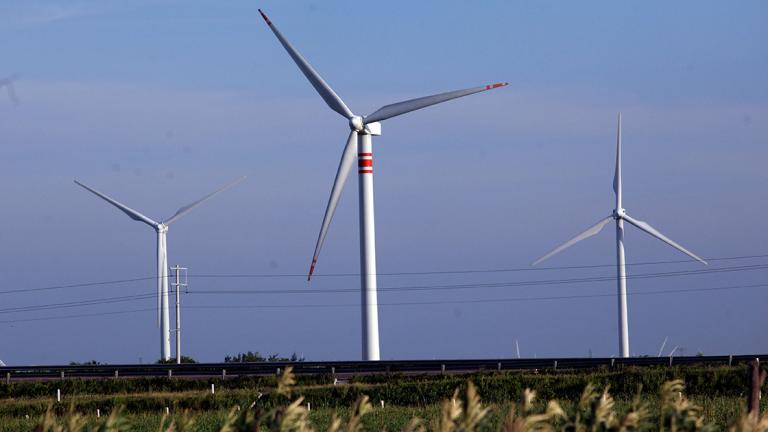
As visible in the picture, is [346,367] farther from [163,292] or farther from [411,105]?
[163,292]

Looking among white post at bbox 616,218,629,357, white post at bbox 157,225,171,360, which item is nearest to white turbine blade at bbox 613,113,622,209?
white post at bbox 616,218,629,357

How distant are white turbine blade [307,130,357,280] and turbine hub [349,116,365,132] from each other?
1.45ft

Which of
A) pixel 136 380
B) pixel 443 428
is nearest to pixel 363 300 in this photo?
pixel 136 380

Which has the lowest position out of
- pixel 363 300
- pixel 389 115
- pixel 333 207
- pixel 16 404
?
pixel 16 404

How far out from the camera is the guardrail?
66188mm

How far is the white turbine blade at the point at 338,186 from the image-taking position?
3066 inches

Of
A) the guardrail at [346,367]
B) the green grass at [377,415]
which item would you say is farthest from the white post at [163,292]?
the green grass at [377,415]

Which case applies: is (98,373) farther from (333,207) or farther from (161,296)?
(161,296)

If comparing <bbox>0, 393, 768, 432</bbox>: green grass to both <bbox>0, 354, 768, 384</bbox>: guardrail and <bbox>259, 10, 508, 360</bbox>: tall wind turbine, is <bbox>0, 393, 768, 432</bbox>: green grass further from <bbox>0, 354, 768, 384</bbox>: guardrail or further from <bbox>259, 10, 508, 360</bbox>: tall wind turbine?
<bbox>259, 10, 508, 360</bbox>: tall wind turbine

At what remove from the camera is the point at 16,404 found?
189ft

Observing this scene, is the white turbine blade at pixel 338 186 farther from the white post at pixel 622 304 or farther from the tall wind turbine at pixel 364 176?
the white post at pixel 622 304

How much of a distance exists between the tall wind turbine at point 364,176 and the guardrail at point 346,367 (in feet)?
25.5

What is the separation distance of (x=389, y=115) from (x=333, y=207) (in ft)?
23.3

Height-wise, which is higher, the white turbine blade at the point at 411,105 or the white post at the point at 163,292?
the white turbine blade at the point at 411,105
